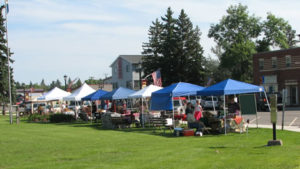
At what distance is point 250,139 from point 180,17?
1993 inches

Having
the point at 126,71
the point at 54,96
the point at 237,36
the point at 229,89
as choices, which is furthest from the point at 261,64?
the point at 229,89

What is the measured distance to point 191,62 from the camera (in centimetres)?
6319

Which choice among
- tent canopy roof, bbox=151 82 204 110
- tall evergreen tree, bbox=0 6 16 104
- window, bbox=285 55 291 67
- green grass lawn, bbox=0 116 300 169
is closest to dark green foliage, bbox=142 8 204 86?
window, bbox=285 55 291 67

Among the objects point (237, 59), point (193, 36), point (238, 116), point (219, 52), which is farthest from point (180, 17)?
point (238, 116)

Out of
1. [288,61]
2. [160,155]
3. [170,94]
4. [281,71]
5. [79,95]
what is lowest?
[160,155]

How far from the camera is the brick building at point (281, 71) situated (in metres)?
49.4

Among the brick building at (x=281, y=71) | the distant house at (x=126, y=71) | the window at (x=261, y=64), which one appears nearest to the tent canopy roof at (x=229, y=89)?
the brick building at (x=281, y=71)

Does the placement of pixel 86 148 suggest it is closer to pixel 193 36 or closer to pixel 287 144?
pixel 287 144

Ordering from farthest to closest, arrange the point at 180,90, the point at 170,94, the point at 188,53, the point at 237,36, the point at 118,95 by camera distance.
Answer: the point at 237,36, the point at 188,53, the point at 118,95, the point at 180,90, the point at 170,94

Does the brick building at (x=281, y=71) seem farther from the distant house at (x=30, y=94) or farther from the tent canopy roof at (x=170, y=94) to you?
the distant house at (x=30, y=94)

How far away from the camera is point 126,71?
82.4 meters

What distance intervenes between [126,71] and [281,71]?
37722 mm

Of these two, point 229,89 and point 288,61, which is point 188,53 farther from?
point 229,89

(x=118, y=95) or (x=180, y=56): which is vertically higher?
(x=180, y=56)
